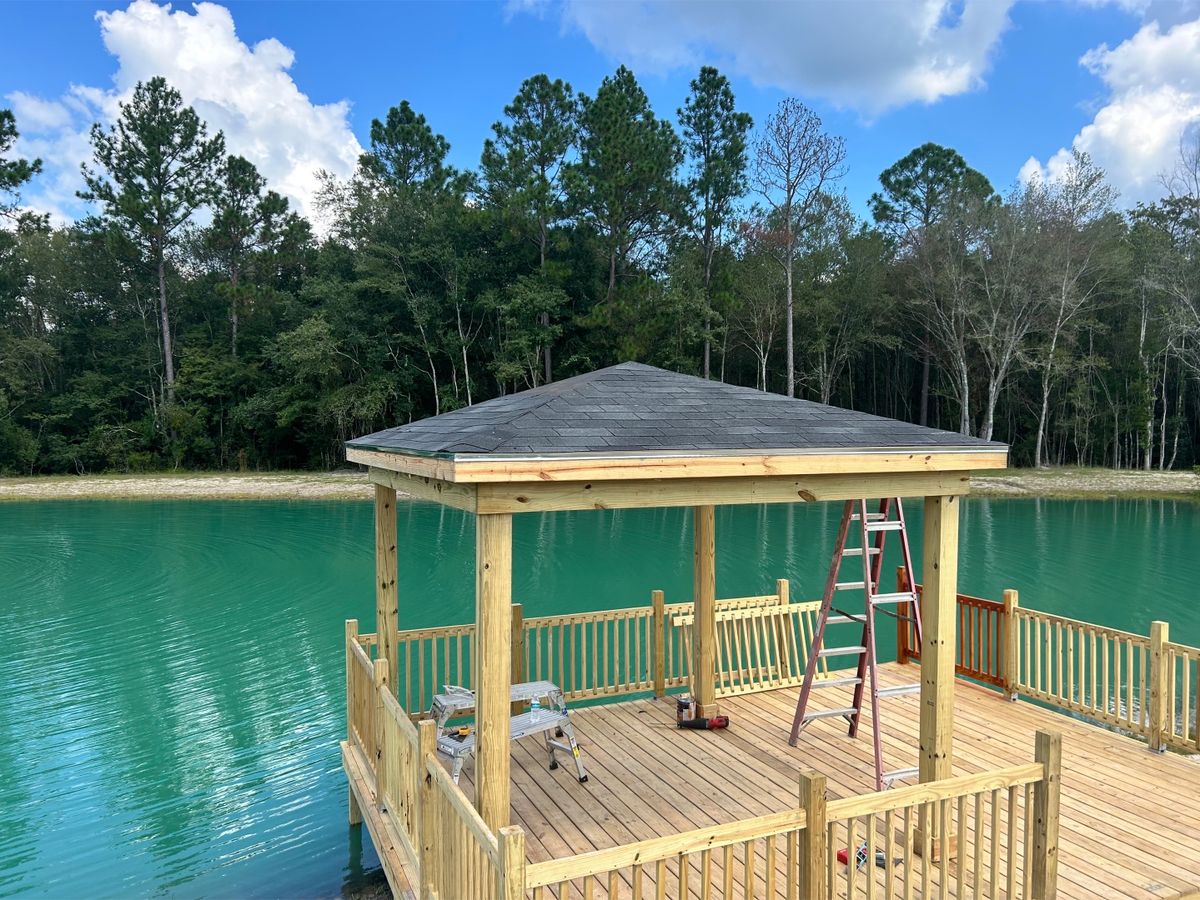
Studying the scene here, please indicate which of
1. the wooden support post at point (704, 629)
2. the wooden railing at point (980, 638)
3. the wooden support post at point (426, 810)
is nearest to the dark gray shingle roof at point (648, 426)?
the wooden support post at point (426, 810)

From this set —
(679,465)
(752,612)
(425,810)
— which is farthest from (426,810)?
(752,612)

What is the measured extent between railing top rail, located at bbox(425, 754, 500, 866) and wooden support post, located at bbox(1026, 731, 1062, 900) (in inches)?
98.2

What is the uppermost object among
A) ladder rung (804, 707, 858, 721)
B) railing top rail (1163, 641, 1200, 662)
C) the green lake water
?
railing top rail (1163, 641, 1200, 662)

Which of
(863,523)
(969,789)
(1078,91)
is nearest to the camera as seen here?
(969,789)

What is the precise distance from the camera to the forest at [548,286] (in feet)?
92.9

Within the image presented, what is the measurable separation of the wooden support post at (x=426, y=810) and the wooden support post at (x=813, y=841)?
5.28 ft

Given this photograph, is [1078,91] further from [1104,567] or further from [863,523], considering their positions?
[863,523]

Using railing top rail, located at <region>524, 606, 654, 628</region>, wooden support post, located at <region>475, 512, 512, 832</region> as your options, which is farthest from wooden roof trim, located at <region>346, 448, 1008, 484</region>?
railing top rail, located at <region>524, 606, 654, 628</region>

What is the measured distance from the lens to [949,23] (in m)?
17.1

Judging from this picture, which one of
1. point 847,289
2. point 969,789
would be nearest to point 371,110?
point 847,289

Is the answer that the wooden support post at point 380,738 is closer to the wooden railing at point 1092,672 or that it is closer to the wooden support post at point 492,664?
the wooden support post at point 492,664

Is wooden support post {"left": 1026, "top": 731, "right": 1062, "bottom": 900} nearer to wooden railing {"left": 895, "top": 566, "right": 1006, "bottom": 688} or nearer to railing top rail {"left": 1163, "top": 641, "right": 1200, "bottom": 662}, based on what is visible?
railing top rail {"left": 1163, "top": 641, "right": 1200, "bottom": 662}

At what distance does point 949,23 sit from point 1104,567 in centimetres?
1285

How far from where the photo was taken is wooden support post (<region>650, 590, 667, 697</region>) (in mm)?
6176
